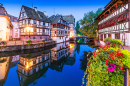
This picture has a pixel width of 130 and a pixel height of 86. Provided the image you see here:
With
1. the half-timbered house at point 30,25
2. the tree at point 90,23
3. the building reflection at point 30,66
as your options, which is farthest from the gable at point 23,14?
the tree at point 90,23

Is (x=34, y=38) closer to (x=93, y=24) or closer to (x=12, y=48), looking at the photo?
(x=12, y=48)

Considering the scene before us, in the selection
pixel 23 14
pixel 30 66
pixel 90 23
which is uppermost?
pixel 23 14

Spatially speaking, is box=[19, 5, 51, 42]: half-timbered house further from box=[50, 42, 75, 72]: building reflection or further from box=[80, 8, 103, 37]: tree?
box=[80, 8, 103, 37]: tree

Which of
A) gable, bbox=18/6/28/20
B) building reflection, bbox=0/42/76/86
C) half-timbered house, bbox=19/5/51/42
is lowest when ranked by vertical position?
building reflection, bbox=0/42/76/86

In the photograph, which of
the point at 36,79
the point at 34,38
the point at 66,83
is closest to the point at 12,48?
the point at 34,38

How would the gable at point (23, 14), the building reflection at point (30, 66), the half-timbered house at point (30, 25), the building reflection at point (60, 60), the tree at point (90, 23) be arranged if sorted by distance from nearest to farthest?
the building reflection at point (30, 66) → the building reflection at point (60, 60) → the half-timbered house at point (30, 25) → the gable at point (23, 14) → the tree at point (90, 23)

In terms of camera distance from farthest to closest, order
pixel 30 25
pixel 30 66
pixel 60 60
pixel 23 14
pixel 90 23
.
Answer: pixel 90 23 → pixel 23 14 → pixel 30 25 → pixel 60 60 → pixel 30 66

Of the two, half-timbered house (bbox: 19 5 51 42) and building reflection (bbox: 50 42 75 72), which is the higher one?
half-timbered house (bbox: 19 5 51 42)

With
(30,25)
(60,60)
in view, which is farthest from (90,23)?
(60,60)

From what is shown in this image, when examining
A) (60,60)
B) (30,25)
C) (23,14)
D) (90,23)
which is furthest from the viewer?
(90,23)

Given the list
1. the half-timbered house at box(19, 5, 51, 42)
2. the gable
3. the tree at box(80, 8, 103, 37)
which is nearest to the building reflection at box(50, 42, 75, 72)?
the half-timbered house at box(19, 5, 51, 42)

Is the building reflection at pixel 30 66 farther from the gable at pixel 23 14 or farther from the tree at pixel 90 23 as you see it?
the tree at pixel 90 23

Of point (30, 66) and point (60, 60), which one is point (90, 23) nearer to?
point (60, 60)

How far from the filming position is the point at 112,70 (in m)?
3.05
